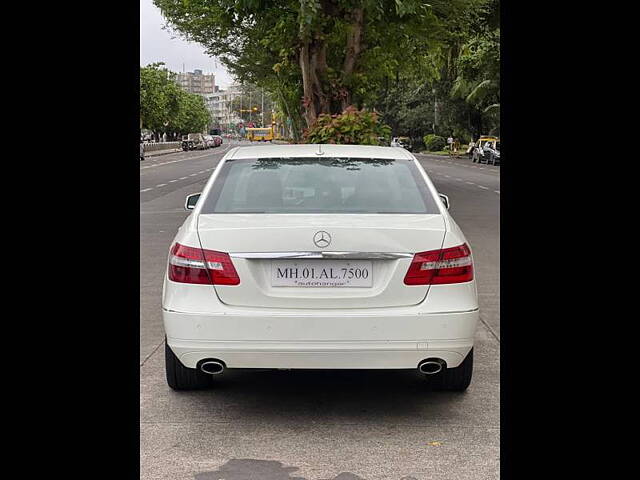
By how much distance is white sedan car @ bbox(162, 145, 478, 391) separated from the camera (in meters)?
4.95

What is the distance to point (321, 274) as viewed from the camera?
4980 mm

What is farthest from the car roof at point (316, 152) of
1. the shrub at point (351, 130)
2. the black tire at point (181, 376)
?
the shrub at point (351, 130)

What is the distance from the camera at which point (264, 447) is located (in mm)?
4875

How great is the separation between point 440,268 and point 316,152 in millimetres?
1390

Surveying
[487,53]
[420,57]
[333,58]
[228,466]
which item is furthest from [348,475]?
[487,53]

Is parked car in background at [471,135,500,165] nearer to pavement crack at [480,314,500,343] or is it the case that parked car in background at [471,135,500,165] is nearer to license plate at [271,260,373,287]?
pavement crack at [480,314,500,343]

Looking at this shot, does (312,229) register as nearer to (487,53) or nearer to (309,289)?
(309,289)

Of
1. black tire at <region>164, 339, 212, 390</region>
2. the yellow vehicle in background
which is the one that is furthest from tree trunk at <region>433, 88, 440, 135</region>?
black tire at <region>164, 339, 212, 390</region>

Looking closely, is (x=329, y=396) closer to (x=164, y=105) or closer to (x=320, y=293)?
(x=320, y=293)

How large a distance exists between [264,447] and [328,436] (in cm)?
38

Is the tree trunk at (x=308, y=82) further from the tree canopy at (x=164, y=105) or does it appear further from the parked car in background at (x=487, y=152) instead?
the tree canopy at (x=164, y=105)

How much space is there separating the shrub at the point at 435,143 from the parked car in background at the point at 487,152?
22128mm

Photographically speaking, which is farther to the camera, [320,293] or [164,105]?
[164,105]

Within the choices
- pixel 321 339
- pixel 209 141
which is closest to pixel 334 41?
A: pixel 321 339
